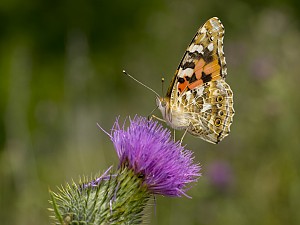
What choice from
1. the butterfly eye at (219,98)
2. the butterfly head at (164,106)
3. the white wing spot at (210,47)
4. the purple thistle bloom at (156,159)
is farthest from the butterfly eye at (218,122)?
the purple thistle bloom at (156,159)

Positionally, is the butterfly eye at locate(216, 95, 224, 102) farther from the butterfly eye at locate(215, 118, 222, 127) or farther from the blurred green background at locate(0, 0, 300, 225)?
the blurred green background at locate(0, 0, 300, 225)

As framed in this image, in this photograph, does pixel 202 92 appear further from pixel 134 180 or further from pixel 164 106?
pixel 134 180

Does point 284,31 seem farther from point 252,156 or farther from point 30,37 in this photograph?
point 30,37

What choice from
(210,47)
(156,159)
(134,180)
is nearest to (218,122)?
(210,47)

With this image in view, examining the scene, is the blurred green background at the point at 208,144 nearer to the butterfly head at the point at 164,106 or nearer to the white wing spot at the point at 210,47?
the butterfly head at the point at 164,106

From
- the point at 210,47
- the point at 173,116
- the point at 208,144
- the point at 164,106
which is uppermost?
the point at 210,47

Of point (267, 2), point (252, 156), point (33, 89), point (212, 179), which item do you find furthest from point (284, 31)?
point (267, 2)

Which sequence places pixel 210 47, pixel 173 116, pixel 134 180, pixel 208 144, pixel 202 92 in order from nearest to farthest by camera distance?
pixel 134 180 < pixel 173 116 < pixel 210 47 < pixel 202 92 < pixel 208 144
